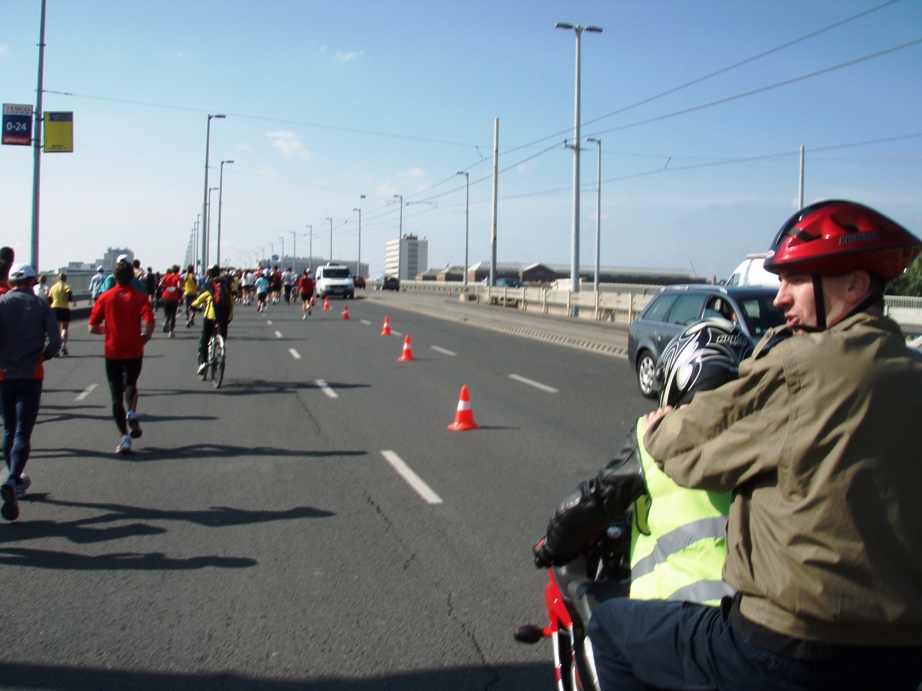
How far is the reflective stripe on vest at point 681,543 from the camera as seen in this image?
7.80ft

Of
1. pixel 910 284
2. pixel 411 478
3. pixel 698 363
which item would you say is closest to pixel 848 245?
pixel 698 363

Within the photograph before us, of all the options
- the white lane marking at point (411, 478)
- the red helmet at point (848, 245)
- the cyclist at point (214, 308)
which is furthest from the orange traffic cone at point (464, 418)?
the red helmet at point (848, 245)

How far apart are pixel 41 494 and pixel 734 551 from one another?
682 centimetres

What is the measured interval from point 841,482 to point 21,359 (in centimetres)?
665

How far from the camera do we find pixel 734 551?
213 centimetres

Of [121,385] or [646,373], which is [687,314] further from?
[121,385]

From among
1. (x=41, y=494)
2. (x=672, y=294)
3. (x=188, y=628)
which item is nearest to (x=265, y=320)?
(x=672, y=294)

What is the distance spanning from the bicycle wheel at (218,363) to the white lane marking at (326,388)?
64.6 inches

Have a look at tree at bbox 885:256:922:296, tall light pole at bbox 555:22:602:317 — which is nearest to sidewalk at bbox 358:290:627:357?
tall light pole at bbox 555:22:602:317

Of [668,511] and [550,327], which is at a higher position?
[550,327]

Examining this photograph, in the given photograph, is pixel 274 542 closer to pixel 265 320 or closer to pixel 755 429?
pixel 755 429

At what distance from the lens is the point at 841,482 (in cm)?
191

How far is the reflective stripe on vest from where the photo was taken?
238 centimetres

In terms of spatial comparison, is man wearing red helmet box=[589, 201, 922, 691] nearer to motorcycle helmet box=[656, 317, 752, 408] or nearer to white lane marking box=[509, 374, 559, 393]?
motorcycle helmet box=[656, 317, 752, 408]
